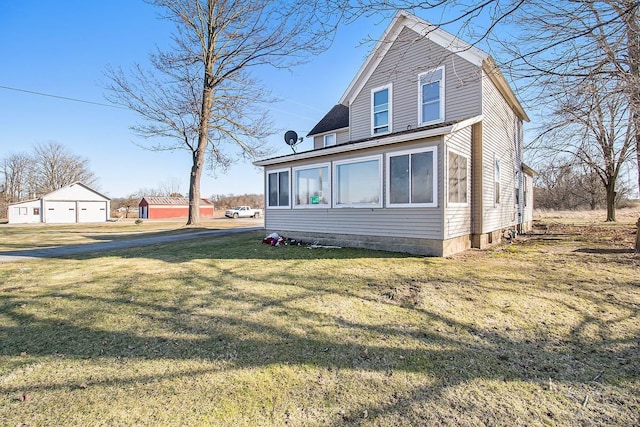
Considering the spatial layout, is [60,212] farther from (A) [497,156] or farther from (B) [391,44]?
(A) [497,156]

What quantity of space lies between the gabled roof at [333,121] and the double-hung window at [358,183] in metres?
7.47

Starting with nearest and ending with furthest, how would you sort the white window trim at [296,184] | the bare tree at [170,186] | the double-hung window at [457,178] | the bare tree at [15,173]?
the double-hung window at [457,178]
the white window trim at [296,184]
the bare tree at [15,173]
the bare tree at [170,186]

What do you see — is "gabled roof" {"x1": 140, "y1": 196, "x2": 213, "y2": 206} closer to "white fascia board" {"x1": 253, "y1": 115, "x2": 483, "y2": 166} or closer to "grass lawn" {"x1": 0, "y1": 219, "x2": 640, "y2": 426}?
"white fascia board" {"x1": 253, "y1": 115, "x2": 483, "y2": 166}

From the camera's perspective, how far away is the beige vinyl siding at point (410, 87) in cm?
954

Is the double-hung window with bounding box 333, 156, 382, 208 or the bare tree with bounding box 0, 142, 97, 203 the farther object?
the bare tree with bounding box 0, 142, 97, 203

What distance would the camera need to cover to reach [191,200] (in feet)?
66.8

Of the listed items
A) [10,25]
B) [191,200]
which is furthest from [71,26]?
[191,200]

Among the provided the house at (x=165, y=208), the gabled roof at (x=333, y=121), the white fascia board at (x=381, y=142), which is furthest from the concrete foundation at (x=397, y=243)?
the house at (x=165, y=208)

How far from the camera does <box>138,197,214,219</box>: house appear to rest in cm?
4762

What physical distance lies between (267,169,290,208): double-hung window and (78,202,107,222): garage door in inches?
1590

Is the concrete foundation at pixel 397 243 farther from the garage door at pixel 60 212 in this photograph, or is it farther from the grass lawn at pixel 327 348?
the garage door at pixel 60 212

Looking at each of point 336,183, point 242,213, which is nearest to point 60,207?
point 242,213

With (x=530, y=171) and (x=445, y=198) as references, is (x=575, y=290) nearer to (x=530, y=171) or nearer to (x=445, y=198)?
(x=445, y=198)

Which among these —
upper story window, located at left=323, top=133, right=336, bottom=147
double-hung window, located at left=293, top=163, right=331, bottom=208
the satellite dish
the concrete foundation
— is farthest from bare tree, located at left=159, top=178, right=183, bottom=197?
the concrete foundation
